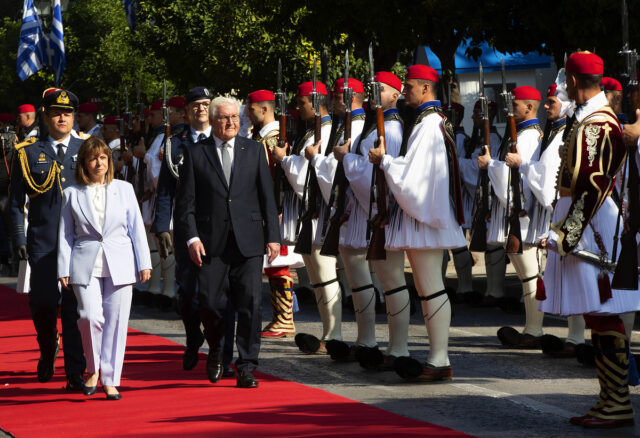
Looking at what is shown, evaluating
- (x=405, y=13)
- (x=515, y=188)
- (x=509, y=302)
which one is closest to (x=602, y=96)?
(x=515, y=188)

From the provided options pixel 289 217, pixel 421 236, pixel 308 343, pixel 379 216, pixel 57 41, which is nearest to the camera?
pixel 421 236

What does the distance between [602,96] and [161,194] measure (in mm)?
4379

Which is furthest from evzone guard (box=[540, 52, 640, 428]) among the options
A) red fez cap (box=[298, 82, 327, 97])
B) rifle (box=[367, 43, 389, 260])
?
red fez cap (box=[298, 82, 327, 97])

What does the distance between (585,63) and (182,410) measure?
329cm

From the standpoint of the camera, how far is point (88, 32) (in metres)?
56.2

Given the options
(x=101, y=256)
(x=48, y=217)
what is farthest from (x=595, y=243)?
(x=48, y=217)

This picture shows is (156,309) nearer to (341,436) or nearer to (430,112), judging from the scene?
(430,112)

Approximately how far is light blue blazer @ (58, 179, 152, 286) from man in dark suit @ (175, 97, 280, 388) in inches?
14.0

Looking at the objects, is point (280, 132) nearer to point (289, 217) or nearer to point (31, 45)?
point (289, 217)

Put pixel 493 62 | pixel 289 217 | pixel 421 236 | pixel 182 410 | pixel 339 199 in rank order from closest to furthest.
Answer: pixel 182 410, pixel 421 236, pixel 339 199, pixel 289 217, pixel 493 62

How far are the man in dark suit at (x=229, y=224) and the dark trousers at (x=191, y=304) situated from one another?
153mm

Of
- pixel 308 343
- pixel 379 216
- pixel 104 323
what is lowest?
pixel 308 343

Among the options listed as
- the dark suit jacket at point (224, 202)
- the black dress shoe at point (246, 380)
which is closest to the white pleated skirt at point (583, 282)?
the dark suit jacket at point (224, 202)

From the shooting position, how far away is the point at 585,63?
23.3 ft
